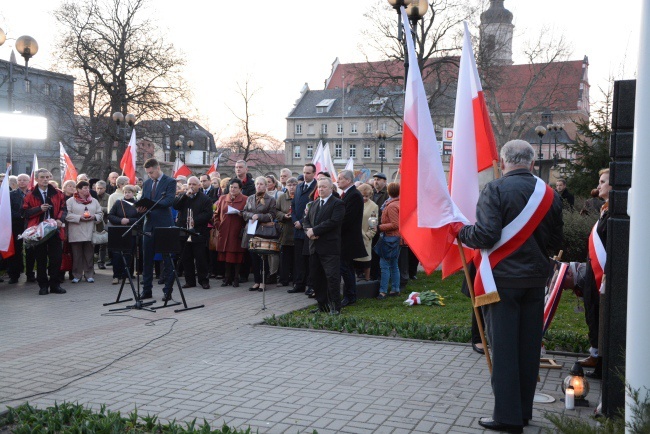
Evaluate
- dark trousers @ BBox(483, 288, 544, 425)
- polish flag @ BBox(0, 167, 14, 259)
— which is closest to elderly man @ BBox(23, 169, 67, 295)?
polish flag @ BBox(0, 167, 14, 259)

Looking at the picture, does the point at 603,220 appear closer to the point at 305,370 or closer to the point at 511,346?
the point at 511,346

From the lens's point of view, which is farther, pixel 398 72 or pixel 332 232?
pixel 398 72

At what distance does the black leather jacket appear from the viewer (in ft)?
17.2

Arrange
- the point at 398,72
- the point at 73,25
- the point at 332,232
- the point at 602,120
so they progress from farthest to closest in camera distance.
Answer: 1. the point at 398,72
2. the point at 73,25
3. the point at 602,120
4. the point at 332,232

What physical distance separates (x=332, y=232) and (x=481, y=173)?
3.84 meters

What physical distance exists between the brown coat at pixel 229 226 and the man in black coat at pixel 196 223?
0.33 metres

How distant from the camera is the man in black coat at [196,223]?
43.6 feet

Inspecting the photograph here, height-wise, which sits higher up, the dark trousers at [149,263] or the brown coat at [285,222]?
the brown coat at [285,222]

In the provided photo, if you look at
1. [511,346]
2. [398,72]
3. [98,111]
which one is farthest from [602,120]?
[98,111]

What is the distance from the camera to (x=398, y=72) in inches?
1871

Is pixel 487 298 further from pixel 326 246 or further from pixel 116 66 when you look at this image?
pixel 116 66

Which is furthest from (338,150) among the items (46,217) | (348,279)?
(348,279)

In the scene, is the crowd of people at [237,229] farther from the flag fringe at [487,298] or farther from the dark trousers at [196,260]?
the flag fringe at [487,298]

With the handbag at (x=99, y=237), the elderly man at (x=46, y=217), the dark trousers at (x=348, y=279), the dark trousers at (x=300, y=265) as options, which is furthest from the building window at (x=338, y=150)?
the dark trousers at (x=348, y=279)
